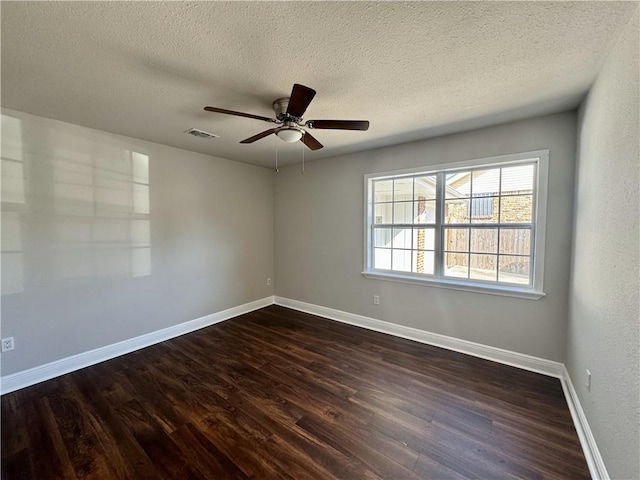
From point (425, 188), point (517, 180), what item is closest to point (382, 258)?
point (425, 188)

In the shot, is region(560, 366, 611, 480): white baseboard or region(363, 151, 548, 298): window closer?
region(560, 366, 611, 480): white baseboard

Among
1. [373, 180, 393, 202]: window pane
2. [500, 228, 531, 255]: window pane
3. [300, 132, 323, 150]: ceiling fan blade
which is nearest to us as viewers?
[300, 132, 323, 150]: ceiling fan blade

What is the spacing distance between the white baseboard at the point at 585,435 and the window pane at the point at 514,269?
894 mm

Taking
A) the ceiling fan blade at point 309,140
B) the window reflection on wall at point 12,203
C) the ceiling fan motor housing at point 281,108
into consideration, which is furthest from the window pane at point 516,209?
the window reflection on wall at point 12,203

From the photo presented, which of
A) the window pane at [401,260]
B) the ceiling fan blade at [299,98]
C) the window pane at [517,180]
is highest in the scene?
the ceiling fan blade at [299,98]

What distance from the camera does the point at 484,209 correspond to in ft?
9.44

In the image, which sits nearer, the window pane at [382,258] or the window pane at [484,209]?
the window pane at [484,209]

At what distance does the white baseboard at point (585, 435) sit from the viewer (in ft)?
4.75

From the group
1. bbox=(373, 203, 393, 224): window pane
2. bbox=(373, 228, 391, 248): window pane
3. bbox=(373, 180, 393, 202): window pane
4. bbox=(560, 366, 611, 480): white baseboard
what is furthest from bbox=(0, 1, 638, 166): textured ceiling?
bbox=(560, 366, 611, 480): white baseboard

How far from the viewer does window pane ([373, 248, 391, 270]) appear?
3654 mm

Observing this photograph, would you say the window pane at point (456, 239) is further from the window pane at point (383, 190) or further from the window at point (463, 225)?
the window pane at point (383, 190)

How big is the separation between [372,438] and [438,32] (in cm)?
248

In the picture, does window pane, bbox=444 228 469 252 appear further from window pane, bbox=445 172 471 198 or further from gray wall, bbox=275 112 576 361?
gray wall, bbox=275 112 576 361

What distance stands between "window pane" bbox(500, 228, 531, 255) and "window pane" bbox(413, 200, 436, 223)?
0.74 metres
